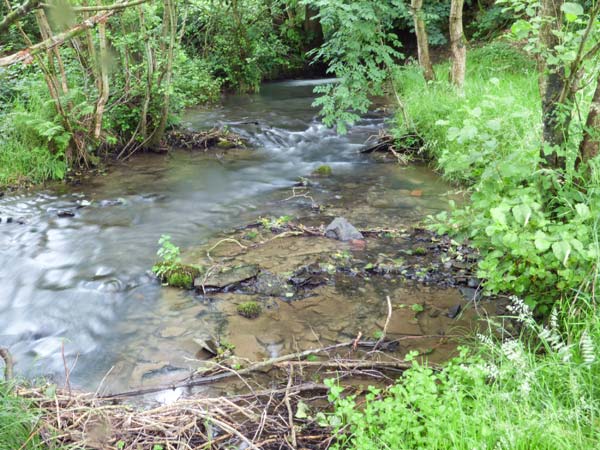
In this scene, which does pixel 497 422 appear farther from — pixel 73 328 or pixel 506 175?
pixel 73 328

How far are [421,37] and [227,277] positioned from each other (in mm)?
7700

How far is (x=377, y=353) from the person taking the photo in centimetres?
377

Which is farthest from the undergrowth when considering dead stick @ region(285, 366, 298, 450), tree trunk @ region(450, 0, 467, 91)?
tree trunk @ region(450, 0, 467, 91)

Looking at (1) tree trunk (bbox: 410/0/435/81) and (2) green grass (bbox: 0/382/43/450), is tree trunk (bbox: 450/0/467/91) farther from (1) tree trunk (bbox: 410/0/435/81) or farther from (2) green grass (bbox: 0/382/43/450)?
(2) green grass (bbox: 0/382/43/450)

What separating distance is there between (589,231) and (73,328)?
3936 mm

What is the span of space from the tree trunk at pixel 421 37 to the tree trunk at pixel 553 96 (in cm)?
627

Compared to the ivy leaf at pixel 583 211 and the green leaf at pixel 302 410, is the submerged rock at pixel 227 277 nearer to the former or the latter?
the green leaf at pixel 302 410

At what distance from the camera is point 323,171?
8.72 m

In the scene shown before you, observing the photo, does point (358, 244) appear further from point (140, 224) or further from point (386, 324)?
point (140, 224)

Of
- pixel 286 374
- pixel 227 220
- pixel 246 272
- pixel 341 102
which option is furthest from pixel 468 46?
pixel 286 374

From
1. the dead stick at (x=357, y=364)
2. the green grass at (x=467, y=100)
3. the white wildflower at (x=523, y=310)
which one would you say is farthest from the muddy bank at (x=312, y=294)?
the green grass at (x=467, y=100)

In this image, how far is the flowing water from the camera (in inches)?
162

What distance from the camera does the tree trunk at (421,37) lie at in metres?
9.38

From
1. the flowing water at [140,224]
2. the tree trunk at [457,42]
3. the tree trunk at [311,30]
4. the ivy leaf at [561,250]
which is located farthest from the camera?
the tree trunk at [311,30]
